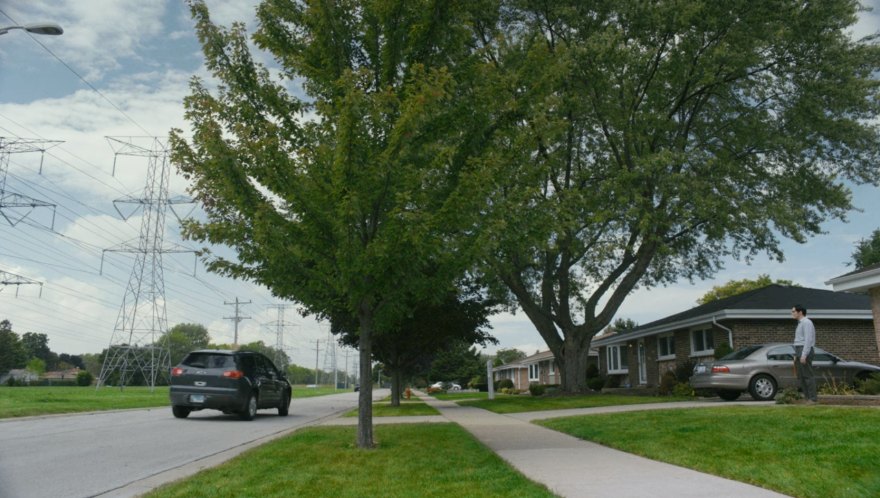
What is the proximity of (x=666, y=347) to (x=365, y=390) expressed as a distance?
2312cm

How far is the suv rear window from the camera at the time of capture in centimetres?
1647

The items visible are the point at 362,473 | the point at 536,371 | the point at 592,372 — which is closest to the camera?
the point at 362,473

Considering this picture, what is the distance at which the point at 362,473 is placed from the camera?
7.18 meters

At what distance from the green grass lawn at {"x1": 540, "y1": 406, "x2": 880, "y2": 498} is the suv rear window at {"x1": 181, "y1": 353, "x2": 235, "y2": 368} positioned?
831 centimetres

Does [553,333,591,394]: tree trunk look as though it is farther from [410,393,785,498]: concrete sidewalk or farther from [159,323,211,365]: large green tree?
[159,323,211,365]: large green tree

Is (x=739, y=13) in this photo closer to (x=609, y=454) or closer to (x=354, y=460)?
(x=609, y=454)

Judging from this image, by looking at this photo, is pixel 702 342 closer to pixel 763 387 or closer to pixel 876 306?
pixel 763 387

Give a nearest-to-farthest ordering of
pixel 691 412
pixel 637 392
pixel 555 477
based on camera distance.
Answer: pixel 555 477
pixel 691 412
pixel 637 392

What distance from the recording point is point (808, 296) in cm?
2573

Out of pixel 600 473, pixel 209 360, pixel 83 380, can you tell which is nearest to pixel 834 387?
pixel 600 473

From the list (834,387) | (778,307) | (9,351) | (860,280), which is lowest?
(834,387)

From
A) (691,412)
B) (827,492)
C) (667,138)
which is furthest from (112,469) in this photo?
(667,138)

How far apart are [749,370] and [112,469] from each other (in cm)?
1519

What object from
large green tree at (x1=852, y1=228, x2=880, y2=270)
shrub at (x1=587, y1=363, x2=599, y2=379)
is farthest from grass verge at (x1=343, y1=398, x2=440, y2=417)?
large green tree at (x1=852, y1=228, x2=880, y2=270)
